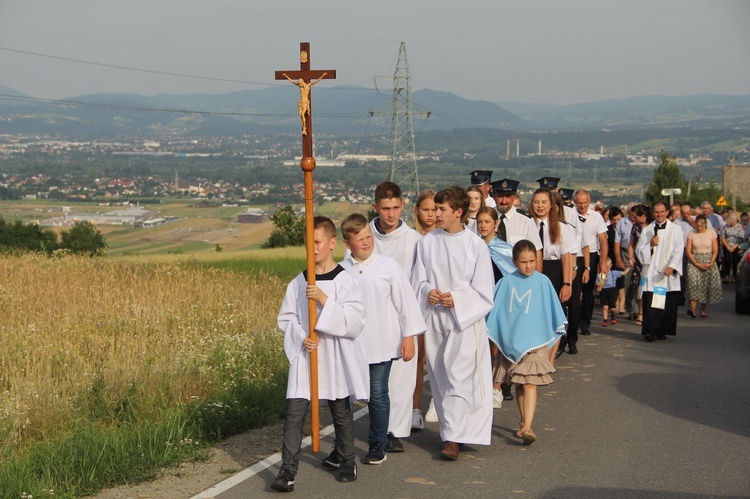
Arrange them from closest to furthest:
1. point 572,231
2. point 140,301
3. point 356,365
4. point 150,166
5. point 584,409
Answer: point 356,365, point 584,409, point 572,231, point 140,301, point 150,166

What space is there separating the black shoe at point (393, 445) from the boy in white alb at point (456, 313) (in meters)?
0.35

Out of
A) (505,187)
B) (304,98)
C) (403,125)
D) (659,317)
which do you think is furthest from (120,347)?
(403,125)

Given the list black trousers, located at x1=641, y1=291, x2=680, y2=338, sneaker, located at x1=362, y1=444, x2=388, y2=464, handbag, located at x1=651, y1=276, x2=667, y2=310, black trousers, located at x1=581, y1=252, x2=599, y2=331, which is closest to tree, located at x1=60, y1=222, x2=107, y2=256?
black trousers, located at x1=581, y1=252, x2=599, y2=331

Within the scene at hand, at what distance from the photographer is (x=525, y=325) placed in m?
9.02

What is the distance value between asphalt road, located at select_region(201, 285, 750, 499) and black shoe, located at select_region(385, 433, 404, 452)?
0.36ft

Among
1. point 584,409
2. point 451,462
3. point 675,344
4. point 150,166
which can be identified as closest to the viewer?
point 451,462

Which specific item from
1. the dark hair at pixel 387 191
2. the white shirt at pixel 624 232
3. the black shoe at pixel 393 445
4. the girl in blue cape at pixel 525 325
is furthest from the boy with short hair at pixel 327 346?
the white shirt at pixel 624 232

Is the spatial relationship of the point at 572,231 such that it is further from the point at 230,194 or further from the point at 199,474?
the point at 230,194

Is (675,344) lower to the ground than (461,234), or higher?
lower

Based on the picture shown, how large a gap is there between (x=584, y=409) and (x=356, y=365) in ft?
11.1

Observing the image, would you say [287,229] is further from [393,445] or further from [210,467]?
[210,467]

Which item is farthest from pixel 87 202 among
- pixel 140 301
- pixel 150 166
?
pixel 140 301

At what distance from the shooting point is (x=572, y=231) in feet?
41.8

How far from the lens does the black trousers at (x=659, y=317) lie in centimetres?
1526
